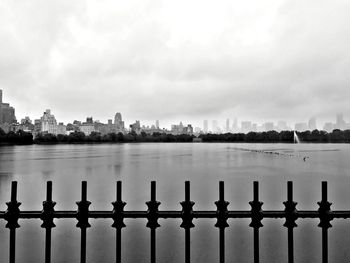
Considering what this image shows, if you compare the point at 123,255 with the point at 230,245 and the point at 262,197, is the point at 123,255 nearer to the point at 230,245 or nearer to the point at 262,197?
the point at 230,245

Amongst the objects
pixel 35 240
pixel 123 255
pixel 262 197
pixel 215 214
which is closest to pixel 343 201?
pixel 262 197

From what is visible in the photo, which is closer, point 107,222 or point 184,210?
point 184,210

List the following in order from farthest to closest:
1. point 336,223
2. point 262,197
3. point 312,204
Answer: point 262,197
point 312,204
point 336,223

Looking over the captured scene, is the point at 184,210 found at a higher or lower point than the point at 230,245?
higher

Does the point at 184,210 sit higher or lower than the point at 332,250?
higher

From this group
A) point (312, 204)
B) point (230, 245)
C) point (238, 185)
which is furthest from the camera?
point (238, 185)

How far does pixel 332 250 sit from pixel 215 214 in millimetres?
11412

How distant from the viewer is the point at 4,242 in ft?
44.2

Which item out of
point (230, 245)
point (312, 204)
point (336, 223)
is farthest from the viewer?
point (312, 204)

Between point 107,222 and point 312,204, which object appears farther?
point 312,204

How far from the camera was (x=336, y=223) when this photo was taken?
634 inches

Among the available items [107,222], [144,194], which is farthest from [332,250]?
[144,194]

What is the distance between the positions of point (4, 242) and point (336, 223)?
51.0 feet

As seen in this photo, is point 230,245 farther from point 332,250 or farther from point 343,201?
point 343,201
